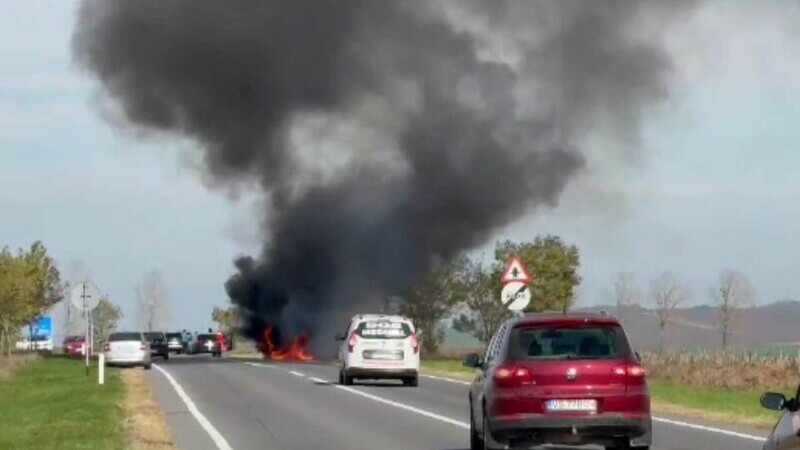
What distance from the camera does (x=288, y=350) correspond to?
89.4m

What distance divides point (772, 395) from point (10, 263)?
79582 mm

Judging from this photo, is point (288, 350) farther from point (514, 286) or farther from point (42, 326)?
point (514, 286)

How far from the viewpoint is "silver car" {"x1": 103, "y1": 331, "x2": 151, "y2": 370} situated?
60375 millimetres

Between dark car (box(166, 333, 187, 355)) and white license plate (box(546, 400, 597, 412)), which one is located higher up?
dark car (box(166, 333, 187, 355))

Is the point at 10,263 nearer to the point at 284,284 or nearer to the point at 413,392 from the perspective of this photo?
the point at 284,284

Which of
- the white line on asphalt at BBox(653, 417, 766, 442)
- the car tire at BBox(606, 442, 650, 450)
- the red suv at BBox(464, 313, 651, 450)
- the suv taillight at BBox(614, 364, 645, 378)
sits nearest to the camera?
the red suv at BBox(464, 313, 651, 450)

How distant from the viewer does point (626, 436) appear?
19234 mm

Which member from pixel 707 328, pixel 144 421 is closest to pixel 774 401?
pixel 144 421

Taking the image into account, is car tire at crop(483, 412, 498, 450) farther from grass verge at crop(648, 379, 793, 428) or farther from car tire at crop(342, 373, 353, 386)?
car tire at crop(342, 373, 353, 386)

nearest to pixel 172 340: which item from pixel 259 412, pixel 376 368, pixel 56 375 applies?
pixel 56 375

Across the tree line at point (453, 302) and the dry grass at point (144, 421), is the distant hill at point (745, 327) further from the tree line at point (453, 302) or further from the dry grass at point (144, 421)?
the dry grass at point (144, 421)

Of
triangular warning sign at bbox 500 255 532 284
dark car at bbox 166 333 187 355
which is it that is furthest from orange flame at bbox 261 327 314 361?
triangular warning sign at bbox 500 255 532 284

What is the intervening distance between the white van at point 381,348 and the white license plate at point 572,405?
23.9 m

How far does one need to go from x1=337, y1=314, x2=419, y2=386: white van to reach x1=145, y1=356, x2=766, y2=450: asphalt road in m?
0.54
